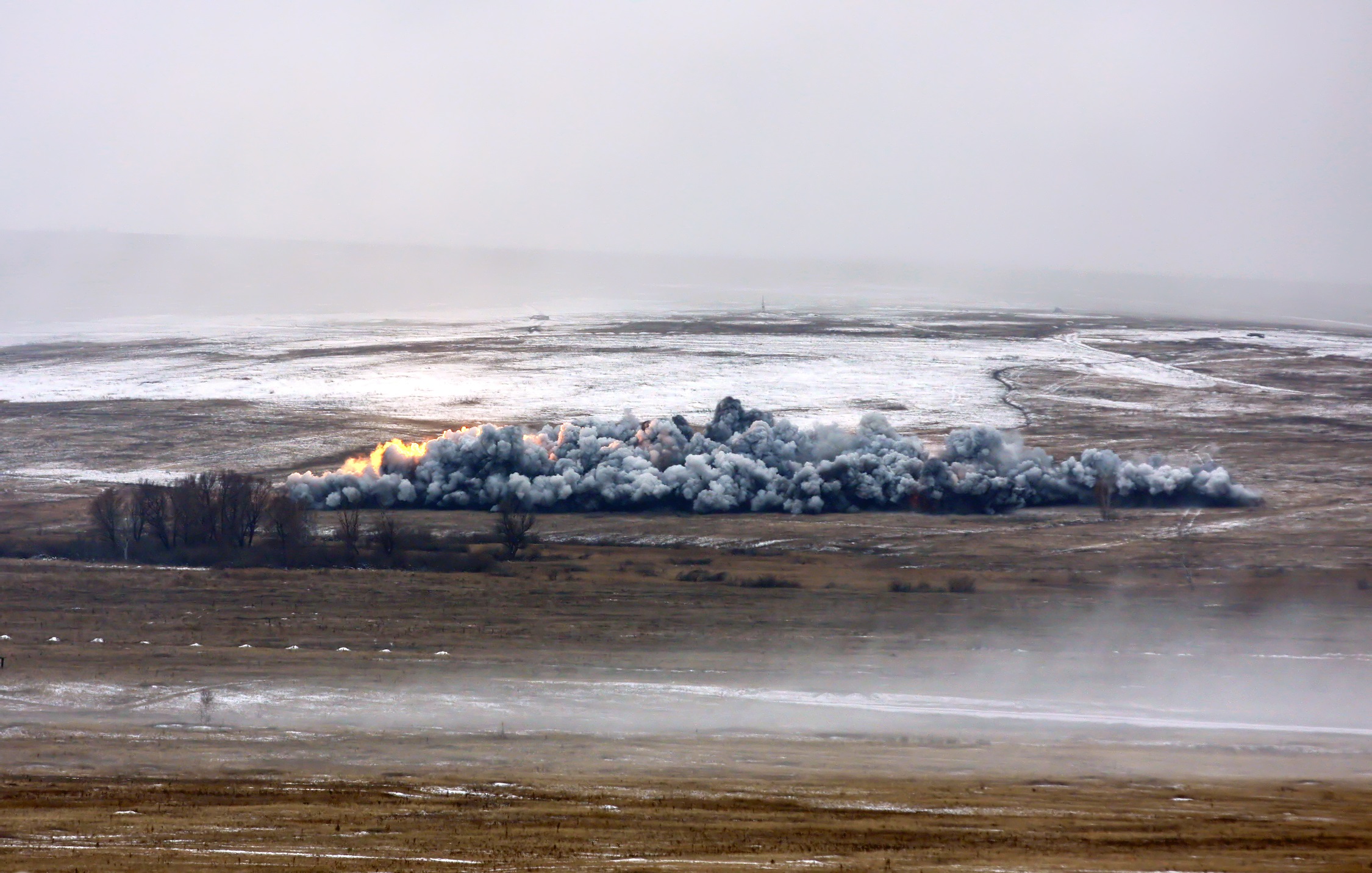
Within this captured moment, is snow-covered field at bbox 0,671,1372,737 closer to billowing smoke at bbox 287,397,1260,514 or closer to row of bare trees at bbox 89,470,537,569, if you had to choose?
row of bare trees at bbox 89,470,537,569

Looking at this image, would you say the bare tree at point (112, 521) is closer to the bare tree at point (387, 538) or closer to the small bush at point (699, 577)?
the bare tree at point (387, 538)

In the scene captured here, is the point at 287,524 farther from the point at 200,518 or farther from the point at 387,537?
the point at 387,537

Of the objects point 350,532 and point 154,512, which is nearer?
point 350,532

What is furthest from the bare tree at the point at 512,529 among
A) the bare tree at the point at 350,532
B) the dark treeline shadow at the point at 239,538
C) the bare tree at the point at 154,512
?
the bare tree at the point at 154,512

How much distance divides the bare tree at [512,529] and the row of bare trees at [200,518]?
22.8 feet

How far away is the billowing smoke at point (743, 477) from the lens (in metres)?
56.7

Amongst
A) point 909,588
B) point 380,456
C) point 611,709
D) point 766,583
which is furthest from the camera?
point 380,456

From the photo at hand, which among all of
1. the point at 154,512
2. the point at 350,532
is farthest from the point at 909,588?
the point at 154,512

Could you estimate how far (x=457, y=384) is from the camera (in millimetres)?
101812

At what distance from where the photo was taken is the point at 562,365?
11456cm

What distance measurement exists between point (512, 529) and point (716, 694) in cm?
1811

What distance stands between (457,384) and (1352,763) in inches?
3187

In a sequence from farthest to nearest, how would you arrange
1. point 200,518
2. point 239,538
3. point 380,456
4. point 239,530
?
point 380,456 → point 200,518 → point 239,530 → point 239,538

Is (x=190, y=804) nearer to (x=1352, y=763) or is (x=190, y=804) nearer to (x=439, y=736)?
(x=439, y=736)
